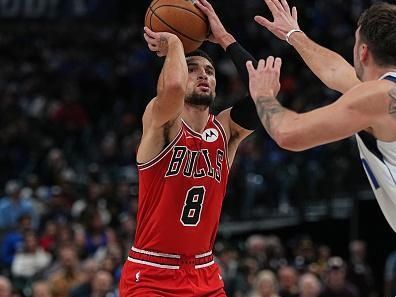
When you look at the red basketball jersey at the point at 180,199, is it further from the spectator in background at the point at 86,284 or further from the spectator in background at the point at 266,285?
the spectator in background at the point at 86,284

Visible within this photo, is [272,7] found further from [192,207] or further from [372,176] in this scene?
[372,176]

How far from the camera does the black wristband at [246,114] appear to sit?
→ 6891 mm

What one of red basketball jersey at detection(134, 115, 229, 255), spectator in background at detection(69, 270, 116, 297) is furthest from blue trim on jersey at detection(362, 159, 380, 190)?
spectator in background at detection(69, 270, 116, 297)

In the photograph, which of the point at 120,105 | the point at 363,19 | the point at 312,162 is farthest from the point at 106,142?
the point at 363,19

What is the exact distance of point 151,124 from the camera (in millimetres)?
6492

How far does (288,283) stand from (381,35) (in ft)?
25.4

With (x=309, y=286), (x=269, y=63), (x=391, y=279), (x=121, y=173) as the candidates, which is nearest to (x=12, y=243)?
(x=309, y=286)

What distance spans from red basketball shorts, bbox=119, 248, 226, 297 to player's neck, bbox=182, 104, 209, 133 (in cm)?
87

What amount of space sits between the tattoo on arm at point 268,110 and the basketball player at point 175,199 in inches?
45.1

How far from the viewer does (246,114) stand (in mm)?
6895

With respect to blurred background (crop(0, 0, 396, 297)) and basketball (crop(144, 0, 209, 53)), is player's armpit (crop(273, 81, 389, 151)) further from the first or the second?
blurred background (crop(0, 0, 396, 297))

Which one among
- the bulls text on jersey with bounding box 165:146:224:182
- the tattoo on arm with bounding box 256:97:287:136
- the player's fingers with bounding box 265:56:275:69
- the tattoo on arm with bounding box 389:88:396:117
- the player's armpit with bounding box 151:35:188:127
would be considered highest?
the tattoo on arm with bounding box 389:88:396:117

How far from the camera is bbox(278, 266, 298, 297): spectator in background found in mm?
12312

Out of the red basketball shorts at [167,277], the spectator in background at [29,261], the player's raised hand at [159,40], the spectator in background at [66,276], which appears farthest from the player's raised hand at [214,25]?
the spectator in background at [29,261]
